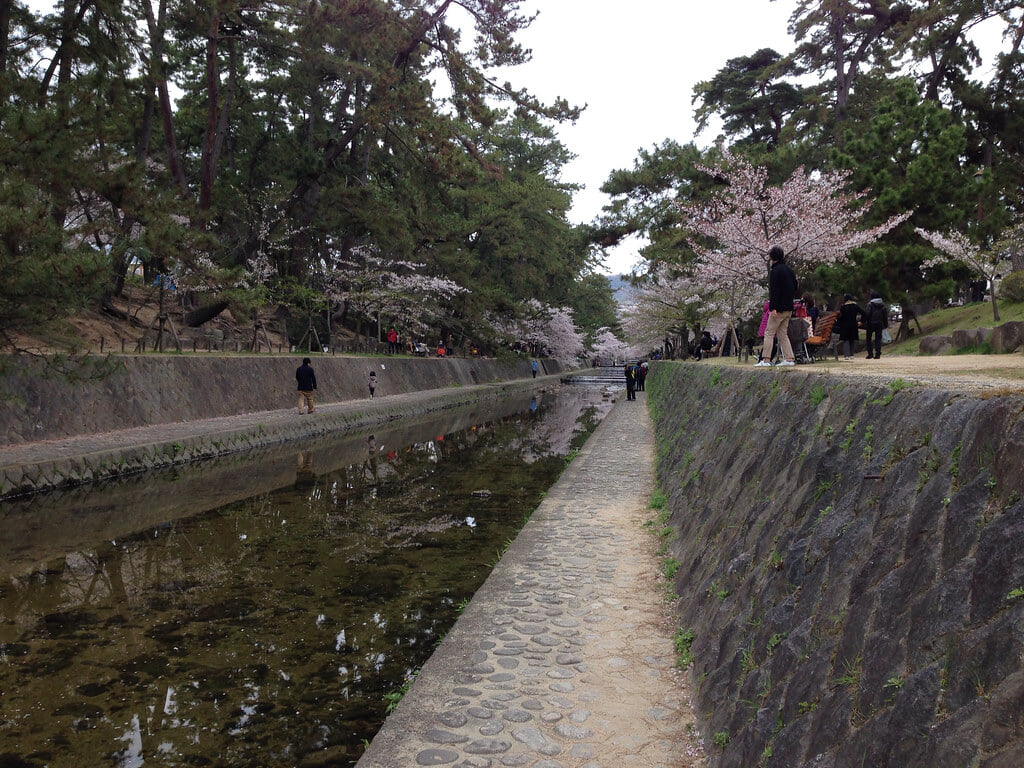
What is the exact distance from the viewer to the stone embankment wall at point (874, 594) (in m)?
2.15

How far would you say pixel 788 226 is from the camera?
71.1ft

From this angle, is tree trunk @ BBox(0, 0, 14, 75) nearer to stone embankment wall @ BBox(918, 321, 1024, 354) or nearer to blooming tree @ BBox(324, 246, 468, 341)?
blooming tree @ BBox(324, 246, 468, 341)

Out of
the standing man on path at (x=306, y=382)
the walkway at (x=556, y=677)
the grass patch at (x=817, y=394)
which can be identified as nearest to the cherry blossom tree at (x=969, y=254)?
the walkway at (x=556, y=677)

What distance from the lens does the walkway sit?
13.0 feet

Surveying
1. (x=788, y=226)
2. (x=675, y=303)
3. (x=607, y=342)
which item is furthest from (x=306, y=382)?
(x=607, y=342)

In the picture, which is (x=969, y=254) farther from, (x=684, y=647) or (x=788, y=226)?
(x=684, y=647)

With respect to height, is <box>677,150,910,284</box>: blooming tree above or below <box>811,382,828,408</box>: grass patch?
above

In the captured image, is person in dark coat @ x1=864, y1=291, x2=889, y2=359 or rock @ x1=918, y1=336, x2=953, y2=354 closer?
person in dark coat @ x1=864, y1=291, x2=889, y2=359

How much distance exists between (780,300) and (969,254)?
11.4 metres

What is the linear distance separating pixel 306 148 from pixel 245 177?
9.15 m

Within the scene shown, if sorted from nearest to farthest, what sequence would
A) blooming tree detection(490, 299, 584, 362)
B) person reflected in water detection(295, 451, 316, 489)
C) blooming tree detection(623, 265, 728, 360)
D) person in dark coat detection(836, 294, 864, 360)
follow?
person in dark coat detection(836, 294, 864, 360) → person reflected in water detection(295, 451, 316, 489) → blooming tree detection(623, 265, 728, 360) → blooming tree detection(490, 299, 584, 362)

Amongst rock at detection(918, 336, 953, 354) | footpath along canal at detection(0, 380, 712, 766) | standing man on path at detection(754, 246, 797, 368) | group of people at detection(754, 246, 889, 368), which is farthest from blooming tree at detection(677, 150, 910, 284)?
footpath along canal at detection(0, 380, 712, 766)

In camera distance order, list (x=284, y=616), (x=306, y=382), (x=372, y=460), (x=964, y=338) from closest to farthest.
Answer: (x=284, y=616), (x=964, y=338), (x=372, y=460), (x=306, y=382)

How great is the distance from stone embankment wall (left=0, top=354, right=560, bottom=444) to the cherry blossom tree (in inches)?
843
